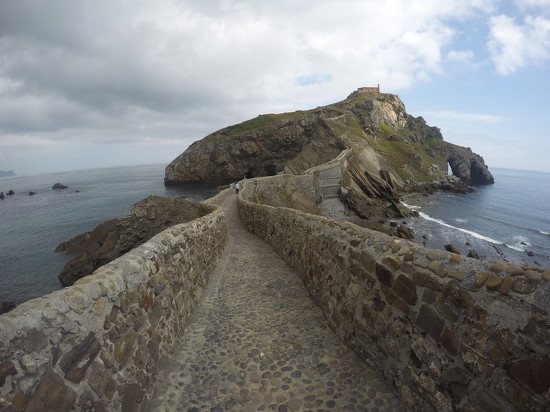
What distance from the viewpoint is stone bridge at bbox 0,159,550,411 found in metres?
3.14

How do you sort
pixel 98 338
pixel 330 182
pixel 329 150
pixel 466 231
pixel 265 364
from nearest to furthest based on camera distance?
pixel 98 338, pixel 265 364, pixel 466 231, pixel 330 182, pixel 329 150

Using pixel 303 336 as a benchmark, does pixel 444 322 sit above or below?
above

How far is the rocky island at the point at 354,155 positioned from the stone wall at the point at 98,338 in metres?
39.7

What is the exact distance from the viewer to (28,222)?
164 feet

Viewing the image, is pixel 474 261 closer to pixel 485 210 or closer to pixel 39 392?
pixel 39 392

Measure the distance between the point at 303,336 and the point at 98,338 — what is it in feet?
14.0

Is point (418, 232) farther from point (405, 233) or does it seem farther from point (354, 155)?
point (354, 155)

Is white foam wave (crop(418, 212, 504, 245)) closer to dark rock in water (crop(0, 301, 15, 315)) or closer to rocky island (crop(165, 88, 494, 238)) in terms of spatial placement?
rocky island (crop(165, 88, 494, 238))

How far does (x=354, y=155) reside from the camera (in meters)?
58.6

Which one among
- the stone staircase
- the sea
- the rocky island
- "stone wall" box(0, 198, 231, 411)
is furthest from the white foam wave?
"stone wall" box(0, 198, 231, 411)

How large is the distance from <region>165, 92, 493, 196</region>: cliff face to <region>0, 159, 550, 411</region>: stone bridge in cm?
4899

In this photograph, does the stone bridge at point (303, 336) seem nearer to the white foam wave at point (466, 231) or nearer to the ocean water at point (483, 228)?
the ocean water at point (483, 228)

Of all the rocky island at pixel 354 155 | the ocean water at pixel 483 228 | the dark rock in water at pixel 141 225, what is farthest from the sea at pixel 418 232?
the rocky island at pixel 354 155

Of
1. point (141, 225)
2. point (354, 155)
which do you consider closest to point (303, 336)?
point (141, 225)
